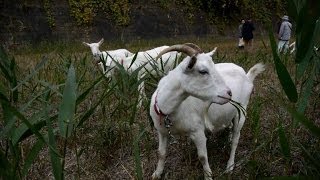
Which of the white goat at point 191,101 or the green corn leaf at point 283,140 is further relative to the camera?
the white goat at point 191,101

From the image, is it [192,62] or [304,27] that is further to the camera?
[192,62]

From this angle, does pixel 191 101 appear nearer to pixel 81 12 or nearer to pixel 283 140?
pixel 283 140

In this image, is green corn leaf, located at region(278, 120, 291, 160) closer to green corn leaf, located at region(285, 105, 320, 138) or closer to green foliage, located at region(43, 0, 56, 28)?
green corn leaf, located at region(285, 105, 320, 138)

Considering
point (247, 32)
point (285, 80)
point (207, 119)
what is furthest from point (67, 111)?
point (247, 32)

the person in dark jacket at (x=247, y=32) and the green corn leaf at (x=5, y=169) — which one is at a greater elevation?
the green corn leaf at (x=5, y=169)

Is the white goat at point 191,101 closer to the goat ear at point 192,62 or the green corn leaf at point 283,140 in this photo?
the goat ear at point 192,62

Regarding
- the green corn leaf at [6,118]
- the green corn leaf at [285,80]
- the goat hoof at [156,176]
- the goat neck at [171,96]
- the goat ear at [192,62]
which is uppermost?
the green corn leaf at [285,80]

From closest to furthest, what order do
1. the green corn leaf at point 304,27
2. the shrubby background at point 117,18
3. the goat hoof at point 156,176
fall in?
the green corn leaf at point 304,27, the goat hoof at point 156,176, the shrubby background at point 117,18

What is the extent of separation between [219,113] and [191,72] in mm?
560

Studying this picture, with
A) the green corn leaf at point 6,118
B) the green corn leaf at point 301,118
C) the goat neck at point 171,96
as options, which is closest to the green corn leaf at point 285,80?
the green corn leaf at point 301,118

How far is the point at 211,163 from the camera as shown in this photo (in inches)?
157

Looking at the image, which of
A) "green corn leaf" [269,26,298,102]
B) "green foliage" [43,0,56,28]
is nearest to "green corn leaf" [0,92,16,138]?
"green corn leaf" [269,26,298,102]

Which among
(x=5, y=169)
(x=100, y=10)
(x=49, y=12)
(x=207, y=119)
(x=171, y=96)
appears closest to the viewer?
(x=5, y=169)

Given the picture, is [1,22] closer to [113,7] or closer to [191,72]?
[113,7]
